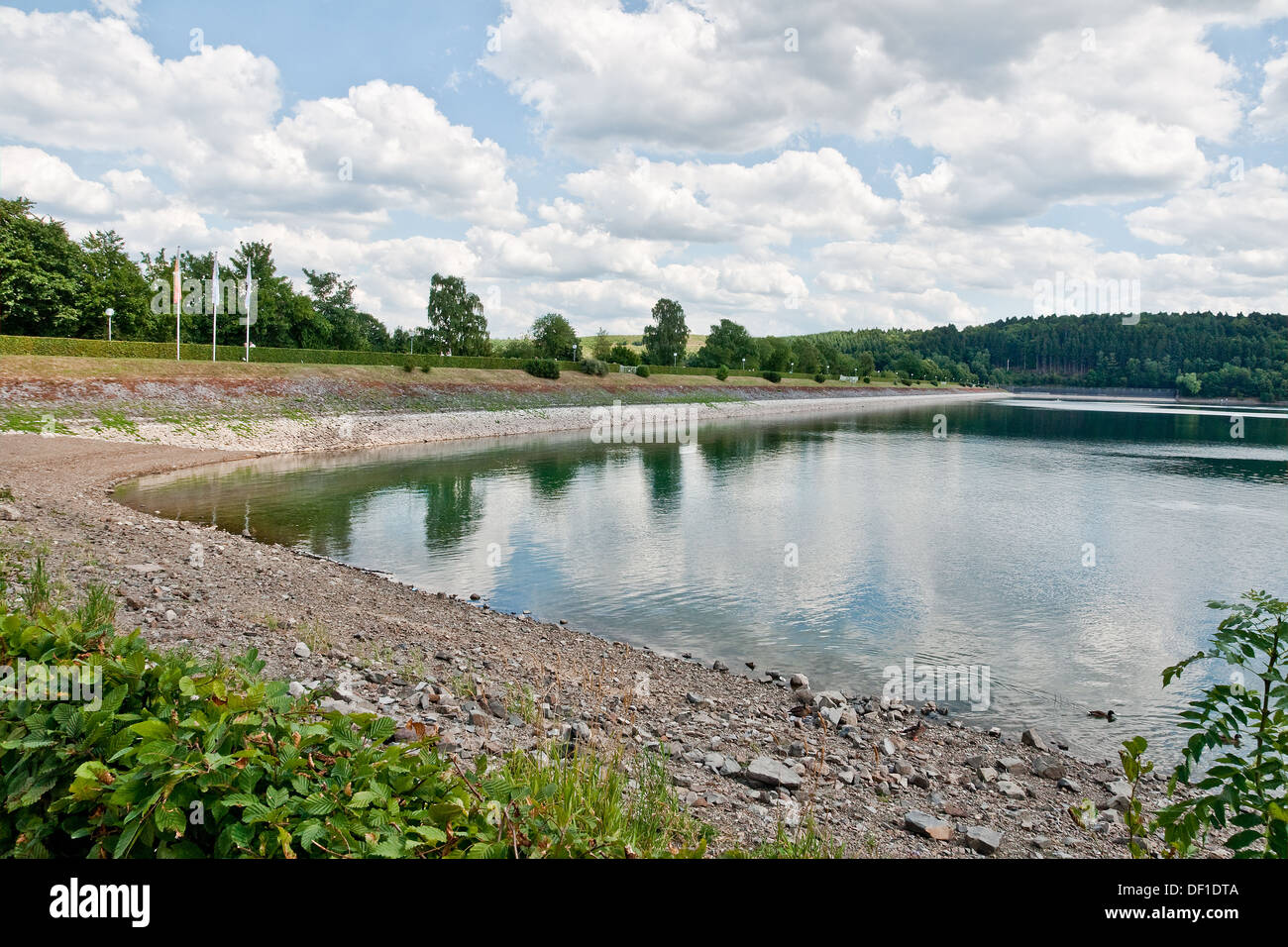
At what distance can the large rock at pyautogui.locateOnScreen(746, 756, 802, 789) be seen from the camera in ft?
26.2

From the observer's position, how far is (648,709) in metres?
10.4

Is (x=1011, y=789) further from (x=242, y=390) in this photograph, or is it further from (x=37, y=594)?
(x=242, y=390)

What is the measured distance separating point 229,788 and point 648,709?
299 inches

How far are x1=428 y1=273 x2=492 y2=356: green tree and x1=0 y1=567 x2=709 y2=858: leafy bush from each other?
369ft

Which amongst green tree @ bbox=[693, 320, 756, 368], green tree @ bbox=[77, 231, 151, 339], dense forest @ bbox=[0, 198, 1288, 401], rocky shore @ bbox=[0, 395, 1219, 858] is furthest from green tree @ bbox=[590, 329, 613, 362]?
rocky shore @ bbox=[0, 395, 1219, 858]

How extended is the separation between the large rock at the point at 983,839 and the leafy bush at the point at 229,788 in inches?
167

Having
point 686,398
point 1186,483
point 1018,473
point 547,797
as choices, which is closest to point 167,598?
point 547,797

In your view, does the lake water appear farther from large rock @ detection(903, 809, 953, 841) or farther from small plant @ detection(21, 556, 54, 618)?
small plant @ detection(21, 556, 54, 618)

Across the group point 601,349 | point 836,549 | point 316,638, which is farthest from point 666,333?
point 316,638

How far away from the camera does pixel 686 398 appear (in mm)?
97688
